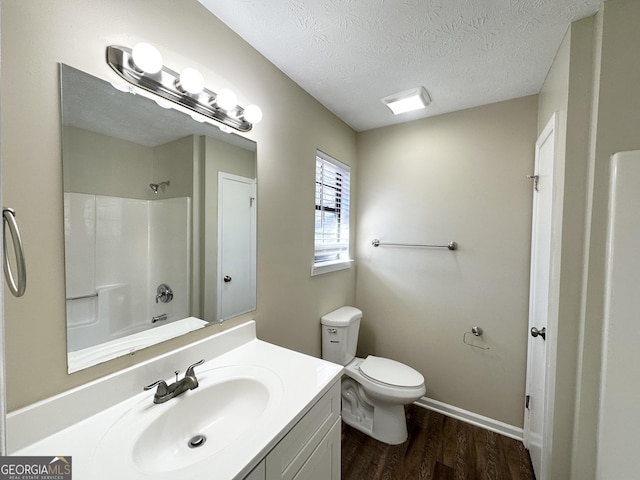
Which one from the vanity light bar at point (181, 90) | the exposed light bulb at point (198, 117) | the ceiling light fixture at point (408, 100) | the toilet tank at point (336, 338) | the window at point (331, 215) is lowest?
the toilet tank at point (336, 338)

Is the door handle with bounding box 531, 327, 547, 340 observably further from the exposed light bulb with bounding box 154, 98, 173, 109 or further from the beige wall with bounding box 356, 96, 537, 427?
the exposed light bulb with bounding box 154, 98, 173, 109

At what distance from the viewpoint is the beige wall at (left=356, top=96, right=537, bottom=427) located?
1.81 meters

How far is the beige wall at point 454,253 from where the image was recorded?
181cm

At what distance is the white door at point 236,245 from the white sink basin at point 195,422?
318 millimetres

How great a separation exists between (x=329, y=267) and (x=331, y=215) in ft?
1.41

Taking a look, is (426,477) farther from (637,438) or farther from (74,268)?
(74,268)

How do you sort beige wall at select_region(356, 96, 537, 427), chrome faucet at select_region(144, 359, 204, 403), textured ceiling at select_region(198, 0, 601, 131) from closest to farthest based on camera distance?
chrome faucet at select_region(144, 359, 204, 403), textured ceiling at select_region(198, 0, 601, 131), beige wall at select_region(356, 96, 537, 427)

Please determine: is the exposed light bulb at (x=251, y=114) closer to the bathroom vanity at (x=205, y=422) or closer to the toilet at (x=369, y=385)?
the bathroom vanity at (x=205, y=422)

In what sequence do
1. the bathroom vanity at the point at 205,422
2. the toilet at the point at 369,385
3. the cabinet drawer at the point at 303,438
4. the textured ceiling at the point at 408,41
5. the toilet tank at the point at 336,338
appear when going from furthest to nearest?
the toilet tank at the point at 336,338 < the toilet at the point at 369,385 < the textured ceiling at the point at 408,41 < the cabinet drawer at the point at 303,438 < the bathroom vanity at the point at 205,422

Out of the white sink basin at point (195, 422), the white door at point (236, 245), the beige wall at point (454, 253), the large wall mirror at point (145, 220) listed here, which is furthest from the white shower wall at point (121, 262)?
the beige wall at point (454, 253)

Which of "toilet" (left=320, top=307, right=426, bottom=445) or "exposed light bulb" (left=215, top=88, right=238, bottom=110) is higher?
"exposed light bulb" (left=215, top=88, right=238, bottom=110)

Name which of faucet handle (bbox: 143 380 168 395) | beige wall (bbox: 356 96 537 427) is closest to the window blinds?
beige wall (bbox: 356 96 537 427)

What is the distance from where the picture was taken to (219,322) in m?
1.24

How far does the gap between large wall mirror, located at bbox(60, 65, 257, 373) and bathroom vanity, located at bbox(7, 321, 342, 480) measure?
0.39 ft
